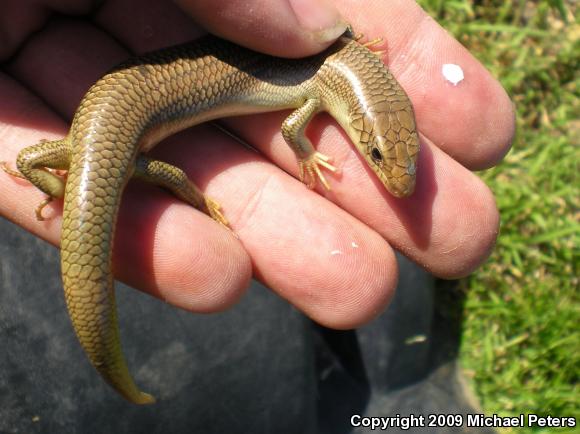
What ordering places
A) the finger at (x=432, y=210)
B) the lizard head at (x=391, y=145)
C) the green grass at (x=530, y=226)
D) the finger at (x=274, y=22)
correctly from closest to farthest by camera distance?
the finger at (x=274, y=22) → the lizard head at (x=391, y=145) → the finger at (x=432, y=210) → the green grass at (x=530, y=226)

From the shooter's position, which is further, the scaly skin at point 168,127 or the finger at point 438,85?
the finger at point 438,85

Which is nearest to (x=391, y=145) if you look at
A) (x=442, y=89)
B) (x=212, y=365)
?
(x=442, y=89)

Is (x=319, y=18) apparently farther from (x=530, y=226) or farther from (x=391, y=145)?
(x=530, y=226)

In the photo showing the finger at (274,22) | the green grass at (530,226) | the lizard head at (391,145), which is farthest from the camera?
the green grass at (530,226)

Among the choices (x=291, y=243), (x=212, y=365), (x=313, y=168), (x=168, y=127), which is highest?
(x=168, y=127)

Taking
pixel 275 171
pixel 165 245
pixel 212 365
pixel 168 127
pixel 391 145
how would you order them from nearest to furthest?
pixel 165 245, pixel 391 145, pixel 168 127, pixel 275 171, pixel 212 365

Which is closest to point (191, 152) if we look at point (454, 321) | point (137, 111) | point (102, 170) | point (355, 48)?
point (137, 111)

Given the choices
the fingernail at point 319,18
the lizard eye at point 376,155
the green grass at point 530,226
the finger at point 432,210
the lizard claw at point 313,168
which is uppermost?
the fingernail at point 319,18

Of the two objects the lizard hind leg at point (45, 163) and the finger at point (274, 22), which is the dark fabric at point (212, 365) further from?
the finger at point (274, 22)

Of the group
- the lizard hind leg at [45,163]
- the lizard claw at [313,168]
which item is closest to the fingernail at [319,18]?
the lizard claw at [313,168]
